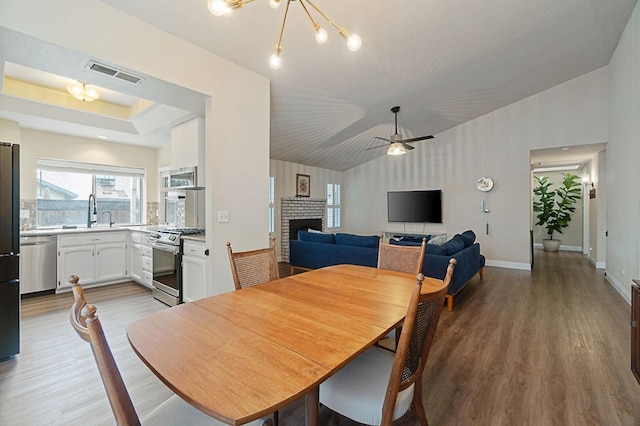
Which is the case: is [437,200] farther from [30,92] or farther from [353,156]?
[30,92]

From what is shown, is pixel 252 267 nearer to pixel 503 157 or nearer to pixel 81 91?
pixel 81 91

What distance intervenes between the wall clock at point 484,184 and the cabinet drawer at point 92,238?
22.8 feet

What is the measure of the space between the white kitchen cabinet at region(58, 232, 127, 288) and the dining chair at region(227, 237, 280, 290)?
11.4 feet

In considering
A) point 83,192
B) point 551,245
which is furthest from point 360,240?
point 551,245

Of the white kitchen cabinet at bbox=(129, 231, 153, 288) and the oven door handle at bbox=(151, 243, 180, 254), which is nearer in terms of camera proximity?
the oven door handle at bbox=(151, 243, 180, 254)

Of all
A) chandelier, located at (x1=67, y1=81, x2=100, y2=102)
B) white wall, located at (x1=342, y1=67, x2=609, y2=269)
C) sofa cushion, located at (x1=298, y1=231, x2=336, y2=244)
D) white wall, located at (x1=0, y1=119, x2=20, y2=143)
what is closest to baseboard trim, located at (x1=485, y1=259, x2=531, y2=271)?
white wall, located at (x1=342, y1=67, x2=609, y2=269)

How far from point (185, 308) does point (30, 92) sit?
13.7 ft

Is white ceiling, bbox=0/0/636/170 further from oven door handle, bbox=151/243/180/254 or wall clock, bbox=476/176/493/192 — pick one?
oven door handle, bbox=151/243/180/254

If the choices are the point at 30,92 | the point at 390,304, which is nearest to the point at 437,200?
the point at 390,304

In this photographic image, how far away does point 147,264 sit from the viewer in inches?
162

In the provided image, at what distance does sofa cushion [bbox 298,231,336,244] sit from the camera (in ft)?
15.6

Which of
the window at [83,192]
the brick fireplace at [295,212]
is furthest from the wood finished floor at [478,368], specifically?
the brick fireplace at [295,212]

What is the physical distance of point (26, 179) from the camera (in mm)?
4156

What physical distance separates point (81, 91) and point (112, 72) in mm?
1563
